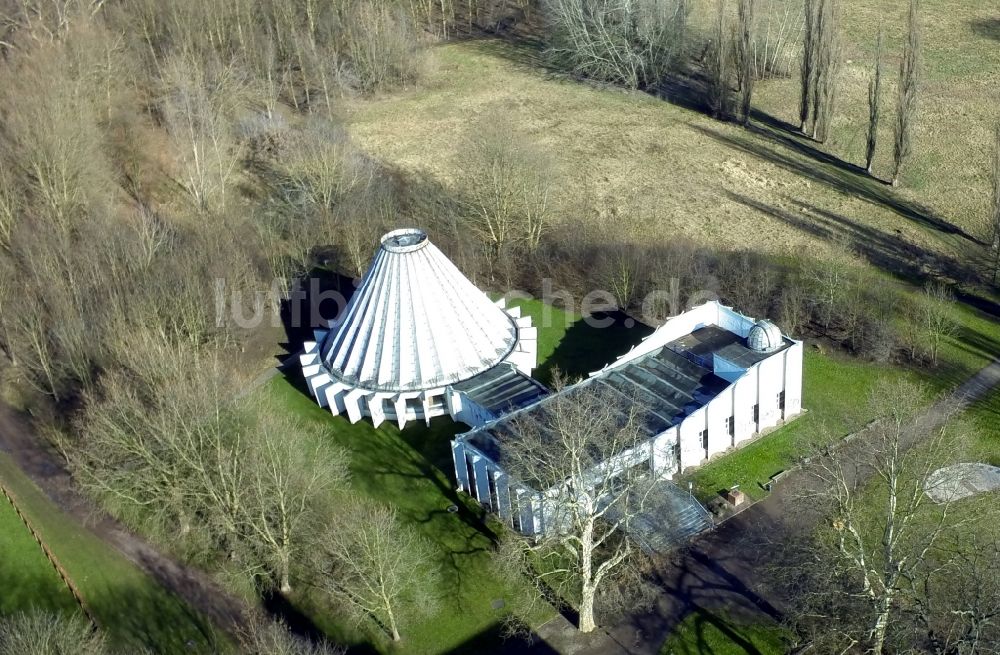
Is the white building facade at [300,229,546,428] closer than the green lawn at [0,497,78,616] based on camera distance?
No

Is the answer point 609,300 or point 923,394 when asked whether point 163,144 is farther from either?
point 923,394

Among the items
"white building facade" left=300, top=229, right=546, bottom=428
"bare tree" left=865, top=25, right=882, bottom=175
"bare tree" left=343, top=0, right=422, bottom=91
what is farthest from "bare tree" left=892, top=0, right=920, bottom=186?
"bare tree" left=343, top=0, right=422, bottom=91

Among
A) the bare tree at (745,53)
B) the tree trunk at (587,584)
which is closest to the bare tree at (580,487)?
the tree trunk at (587,584)

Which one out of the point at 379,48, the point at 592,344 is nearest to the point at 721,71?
the point at 379,48

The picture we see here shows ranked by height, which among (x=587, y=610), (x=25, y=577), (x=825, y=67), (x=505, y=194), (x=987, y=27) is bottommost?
(x=25, y=577)

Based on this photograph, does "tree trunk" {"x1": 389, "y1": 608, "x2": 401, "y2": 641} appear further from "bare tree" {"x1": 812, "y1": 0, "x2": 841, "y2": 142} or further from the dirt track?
"bare tree" {"x1": 812, "y1": 0, "x2": 841, "y2": 142}

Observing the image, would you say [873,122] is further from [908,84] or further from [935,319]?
[935,319]

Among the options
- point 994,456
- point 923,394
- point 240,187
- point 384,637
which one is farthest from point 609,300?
point 240,187
